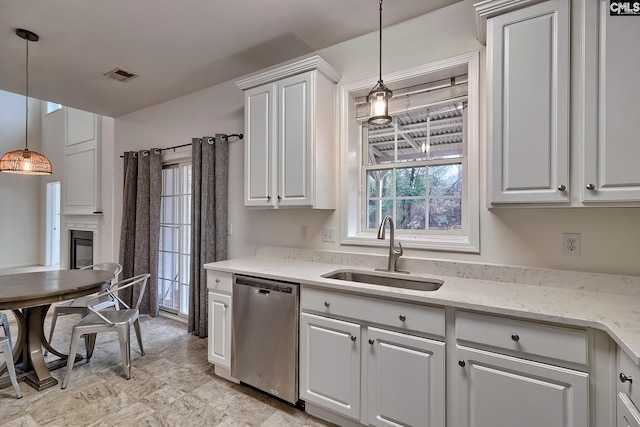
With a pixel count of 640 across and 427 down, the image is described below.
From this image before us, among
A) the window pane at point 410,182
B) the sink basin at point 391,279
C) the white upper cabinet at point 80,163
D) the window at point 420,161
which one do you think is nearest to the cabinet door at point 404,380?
the sink basin at point 391,279

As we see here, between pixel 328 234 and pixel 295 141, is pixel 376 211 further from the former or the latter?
pixel 295 141

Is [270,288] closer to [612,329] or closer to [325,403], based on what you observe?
[325,403]

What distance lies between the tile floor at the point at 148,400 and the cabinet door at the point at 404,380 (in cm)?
48

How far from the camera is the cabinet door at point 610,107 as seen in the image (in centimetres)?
136

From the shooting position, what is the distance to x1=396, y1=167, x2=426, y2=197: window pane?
7.77 feet

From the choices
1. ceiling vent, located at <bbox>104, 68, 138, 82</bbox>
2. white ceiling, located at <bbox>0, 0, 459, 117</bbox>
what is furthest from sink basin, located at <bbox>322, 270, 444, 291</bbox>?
ceiling vent, located at <bbox>104, 68, 138, 82</bbox>

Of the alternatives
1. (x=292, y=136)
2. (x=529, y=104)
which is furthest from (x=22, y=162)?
(x=529, y=104)

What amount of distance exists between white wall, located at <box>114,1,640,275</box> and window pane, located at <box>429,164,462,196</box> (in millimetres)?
241

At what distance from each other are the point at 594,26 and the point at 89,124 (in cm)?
734

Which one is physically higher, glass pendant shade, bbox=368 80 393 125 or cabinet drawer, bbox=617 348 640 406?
glass pendant shade, bbox=368 80 393 125

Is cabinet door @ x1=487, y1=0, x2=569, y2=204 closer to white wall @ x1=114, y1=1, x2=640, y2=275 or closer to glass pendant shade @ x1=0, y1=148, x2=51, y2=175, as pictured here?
white wall @ x1=114, y1=1, x2=640, y2=275

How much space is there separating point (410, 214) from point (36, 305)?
2.71 meters

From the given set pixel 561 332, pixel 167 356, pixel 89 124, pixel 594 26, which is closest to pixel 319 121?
pixel 594 26

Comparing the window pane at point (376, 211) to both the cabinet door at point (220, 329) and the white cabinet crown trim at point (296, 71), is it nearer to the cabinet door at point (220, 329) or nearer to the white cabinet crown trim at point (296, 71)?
the white cabinet crown trim at point (296, 71)
